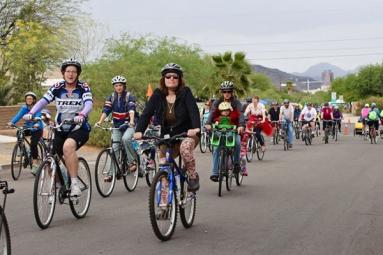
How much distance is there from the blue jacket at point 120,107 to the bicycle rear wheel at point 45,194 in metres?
3.73

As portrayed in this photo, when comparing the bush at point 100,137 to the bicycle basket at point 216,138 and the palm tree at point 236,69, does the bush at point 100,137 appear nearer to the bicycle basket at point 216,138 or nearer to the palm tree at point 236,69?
the bicycle basket at point 216,138

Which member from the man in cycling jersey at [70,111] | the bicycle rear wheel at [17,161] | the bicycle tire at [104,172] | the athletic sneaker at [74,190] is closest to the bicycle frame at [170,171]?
the man in cycling jersey at [70,111]

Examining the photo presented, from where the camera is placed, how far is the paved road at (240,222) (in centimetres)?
762

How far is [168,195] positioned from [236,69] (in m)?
39.7

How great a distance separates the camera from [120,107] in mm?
12555

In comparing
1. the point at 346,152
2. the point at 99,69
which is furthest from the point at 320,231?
the point at 99,69

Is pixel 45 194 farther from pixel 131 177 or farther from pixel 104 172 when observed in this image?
pixel 131 177

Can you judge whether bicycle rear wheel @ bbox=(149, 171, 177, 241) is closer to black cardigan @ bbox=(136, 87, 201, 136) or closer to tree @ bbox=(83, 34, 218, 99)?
black cardigan @ bbox=(136, 87, 201, 136)

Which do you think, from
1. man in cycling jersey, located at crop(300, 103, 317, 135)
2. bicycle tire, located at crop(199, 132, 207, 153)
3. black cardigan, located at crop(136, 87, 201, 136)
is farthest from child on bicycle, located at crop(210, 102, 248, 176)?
man in cycling jersey, located at crop(300, 103, 317, 135)

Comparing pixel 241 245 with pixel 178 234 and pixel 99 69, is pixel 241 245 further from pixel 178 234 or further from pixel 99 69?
pixel 99 69

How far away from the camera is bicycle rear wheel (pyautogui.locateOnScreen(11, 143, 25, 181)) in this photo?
1560 cm

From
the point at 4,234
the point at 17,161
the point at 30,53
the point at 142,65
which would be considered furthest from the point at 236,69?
the point at 4,234

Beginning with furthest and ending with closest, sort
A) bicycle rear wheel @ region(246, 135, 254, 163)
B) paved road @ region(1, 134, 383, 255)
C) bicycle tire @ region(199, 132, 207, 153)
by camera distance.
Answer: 1. bicycle tire @ region(199, 132, 207, 153)
2. bicycle rear wheel @ region(246, 135, 254, 163)
3. paved road @ region(1, 134, 383, 255)

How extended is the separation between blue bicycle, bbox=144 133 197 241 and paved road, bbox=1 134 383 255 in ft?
0.59
